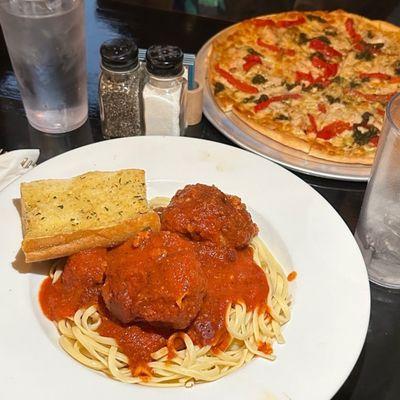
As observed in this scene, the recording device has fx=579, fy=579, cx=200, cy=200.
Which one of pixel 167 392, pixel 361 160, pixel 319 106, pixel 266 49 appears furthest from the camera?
pixel 266 49

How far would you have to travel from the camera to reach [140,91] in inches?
133

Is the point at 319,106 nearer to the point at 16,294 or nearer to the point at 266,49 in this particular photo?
the point at 266,49

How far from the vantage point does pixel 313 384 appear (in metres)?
2.12

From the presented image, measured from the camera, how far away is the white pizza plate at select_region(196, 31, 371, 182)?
343 cm

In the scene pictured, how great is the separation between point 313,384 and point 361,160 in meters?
1.75

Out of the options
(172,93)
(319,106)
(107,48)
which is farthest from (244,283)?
(319,106)

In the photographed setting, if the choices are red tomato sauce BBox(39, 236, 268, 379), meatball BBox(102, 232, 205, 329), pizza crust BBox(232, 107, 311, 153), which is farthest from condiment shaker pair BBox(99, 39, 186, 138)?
meatball BBox(102, 232, 205, 329)

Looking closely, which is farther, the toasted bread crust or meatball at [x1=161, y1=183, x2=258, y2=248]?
meatball at [x1=161, y1=183, x2=258, y2=248]

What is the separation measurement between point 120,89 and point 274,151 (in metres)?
1.01

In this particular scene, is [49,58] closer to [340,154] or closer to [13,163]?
[13,163]

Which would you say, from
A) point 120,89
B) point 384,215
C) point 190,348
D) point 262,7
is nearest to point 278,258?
point 384,215

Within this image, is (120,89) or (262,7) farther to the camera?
(262,7)

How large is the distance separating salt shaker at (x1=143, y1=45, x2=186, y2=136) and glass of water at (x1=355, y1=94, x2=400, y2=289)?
1.20m

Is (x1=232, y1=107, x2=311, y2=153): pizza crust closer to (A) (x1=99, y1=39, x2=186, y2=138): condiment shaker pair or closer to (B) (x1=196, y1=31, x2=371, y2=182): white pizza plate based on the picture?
(B) (x1=196, y1=31, x2=371, y2=182): white pizza plate
